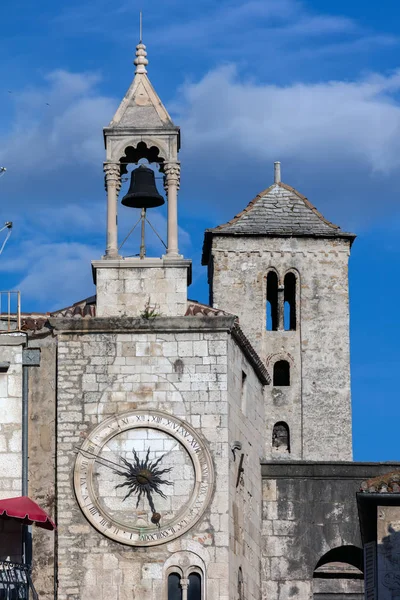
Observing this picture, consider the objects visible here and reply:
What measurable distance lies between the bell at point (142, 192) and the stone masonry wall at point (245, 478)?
150 inches

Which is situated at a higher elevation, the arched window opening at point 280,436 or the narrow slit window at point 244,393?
the arched window opening at point 280,436

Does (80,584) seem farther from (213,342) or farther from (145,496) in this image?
(213,342)

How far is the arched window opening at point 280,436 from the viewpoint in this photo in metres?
63.6

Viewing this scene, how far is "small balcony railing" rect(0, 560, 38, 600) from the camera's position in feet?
136

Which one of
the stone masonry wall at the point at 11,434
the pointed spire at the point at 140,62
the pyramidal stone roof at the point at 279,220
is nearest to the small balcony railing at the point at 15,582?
the stone masonry wall at the point at 11,434

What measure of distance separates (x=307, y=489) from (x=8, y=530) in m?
7.26

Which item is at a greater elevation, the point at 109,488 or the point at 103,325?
the point at 103,325

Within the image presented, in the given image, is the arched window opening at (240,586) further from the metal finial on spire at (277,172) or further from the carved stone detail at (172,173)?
the metal finial on spire at (277,172)

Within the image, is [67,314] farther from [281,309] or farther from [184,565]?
→ [281,309]

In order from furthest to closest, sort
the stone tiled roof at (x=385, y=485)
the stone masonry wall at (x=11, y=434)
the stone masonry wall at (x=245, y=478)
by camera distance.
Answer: the stone masonry wall at (x=245, y=478)
the stone masonry wall at (x=11, y=434)
the stone tiled roof at (x=385, y=485)

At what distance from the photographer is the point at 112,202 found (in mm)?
44875

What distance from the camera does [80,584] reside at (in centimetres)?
4241

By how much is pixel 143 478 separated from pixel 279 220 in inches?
943

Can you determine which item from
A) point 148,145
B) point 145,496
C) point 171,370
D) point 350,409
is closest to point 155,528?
point 145,496
